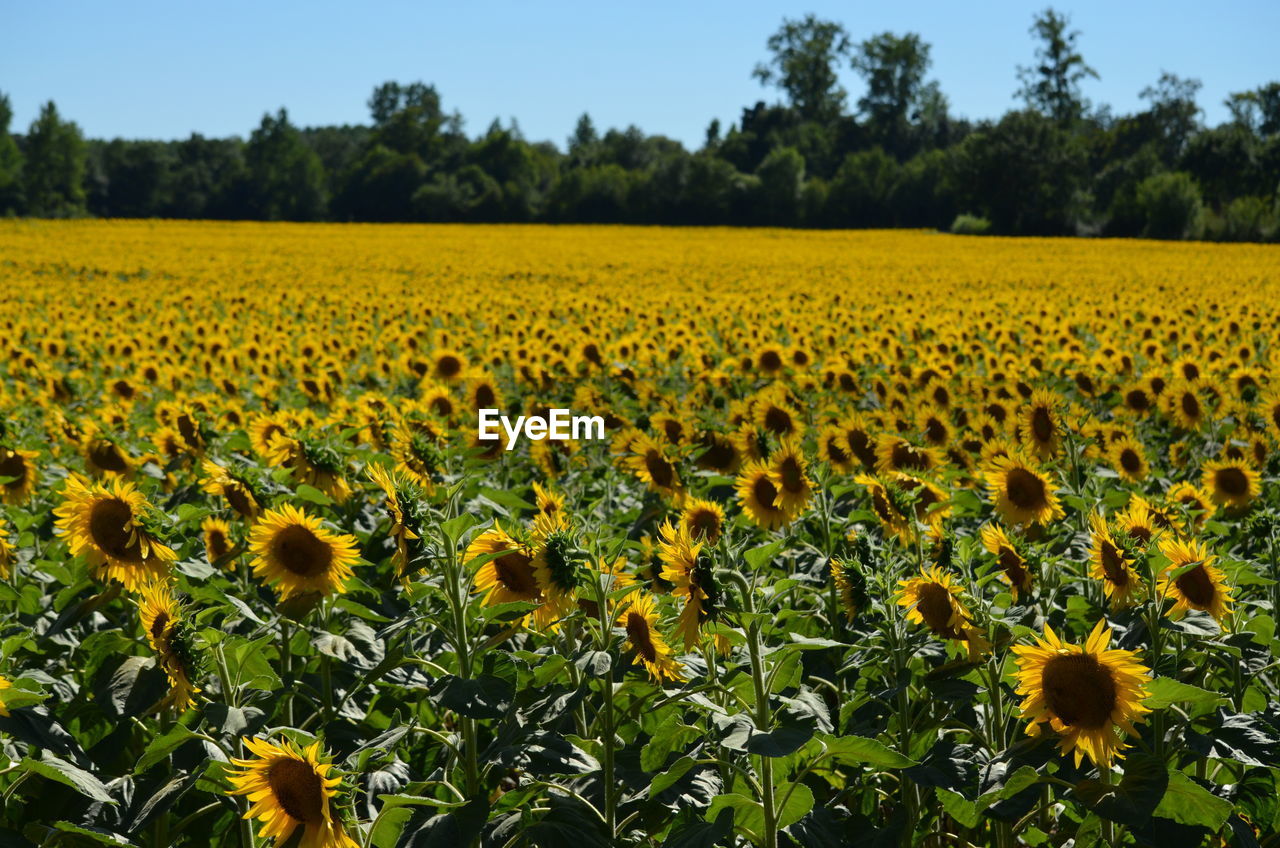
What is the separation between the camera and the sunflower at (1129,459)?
519cm

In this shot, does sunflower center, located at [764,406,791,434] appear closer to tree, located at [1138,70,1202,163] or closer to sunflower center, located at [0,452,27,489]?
sunflower center, located at [0,452,27,489]

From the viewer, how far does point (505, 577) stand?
2617 mm

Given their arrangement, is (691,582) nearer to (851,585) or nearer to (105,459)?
(851,585)

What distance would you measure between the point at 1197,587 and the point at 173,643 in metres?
2.39

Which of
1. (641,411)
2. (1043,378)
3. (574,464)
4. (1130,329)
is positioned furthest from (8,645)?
(1130,329)

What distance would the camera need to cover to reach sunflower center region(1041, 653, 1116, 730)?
213cm

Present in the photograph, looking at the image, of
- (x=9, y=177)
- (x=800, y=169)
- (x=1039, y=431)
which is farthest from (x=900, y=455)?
(x=9, y=177)

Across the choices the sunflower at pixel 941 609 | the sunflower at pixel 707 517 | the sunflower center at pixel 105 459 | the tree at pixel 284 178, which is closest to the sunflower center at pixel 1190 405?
the sunflower at pixel 707 517

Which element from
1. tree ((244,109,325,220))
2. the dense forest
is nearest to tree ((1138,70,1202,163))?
the dense forest

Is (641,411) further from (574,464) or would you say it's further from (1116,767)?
(1116,767)

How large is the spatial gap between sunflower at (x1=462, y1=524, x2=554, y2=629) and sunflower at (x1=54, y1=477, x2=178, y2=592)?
0.75 meters

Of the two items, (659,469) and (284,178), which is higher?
(284,178)

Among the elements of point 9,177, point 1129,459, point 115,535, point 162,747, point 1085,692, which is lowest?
point 162,747

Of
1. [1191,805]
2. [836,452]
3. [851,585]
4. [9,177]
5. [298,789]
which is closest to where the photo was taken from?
[298,789]
